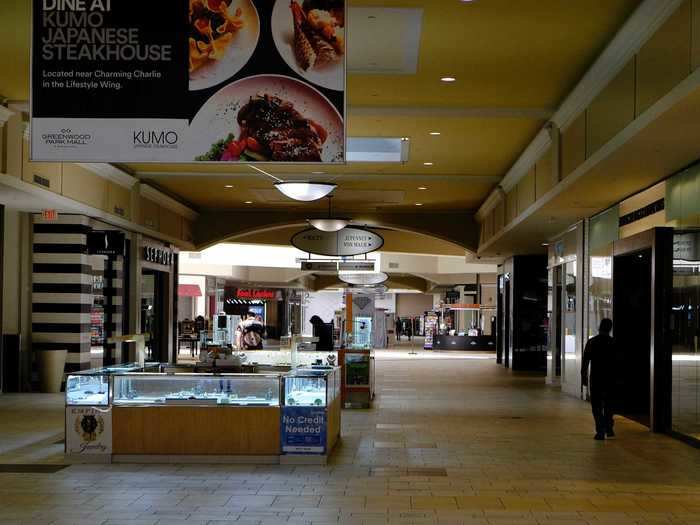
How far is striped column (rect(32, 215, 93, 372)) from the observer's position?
17.0 meters

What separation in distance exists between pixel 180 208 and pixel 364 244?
16.7 feet

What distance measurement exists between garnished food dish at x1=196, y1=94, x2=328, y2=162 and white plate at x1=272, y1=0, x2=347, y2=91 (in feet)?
0.77

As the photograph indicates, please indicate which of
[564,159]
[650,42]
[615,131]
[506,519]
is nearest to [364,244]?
[564,159]

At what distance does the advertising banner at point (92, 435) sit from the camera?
9141mm

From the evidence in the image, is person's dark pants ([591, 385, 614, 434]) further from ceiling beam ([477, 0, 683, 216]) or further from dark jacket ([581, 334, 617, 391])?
ceiling beam ([477, 0, 683, 216])

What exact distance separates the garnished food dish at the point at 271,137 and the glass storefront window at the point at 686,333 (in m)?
5.54

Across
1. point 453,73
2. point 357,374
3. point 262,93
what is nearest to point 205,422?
point 262,93

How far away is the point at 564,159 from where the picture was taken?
12.4m

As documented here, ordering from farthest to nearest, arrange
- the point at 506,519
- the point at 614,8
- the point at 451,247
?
1. the point at 451,247
2. the point at 614,8
3. the point at 506,519

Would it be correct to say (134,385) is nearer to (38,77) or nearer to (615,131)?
(38,77)

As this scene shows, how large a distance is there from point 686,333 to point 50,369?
409 inches

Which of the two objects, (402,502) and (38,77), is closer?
(38,77)

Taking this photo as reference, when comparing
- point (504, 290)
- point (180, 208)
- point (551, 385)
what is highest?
point (180, 208)

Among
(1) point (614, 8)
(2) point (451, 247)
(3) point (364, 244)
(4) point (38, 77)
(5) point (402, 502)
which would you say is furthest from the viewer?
(2) point (451, 247)
